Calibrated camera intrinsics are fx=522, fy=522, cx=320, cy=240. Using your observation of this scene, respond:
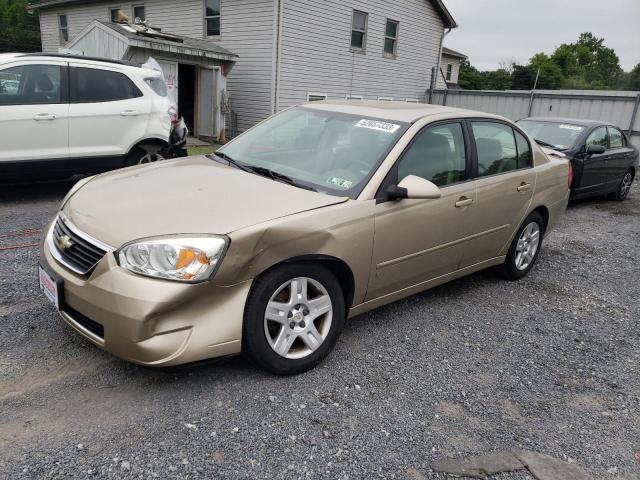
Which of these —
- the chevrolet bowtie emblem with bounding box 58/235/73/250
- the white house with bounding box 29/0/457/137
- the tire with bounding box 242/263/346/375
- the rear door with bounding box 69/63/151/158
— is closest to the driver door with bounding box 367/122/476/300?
the tire with bounding box 242/263/346/375

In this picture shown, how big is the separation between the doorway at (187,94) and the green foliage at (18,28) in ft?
66.2

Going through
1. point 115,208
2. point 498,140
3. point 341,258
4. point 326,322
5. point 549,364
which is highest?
point 498,140

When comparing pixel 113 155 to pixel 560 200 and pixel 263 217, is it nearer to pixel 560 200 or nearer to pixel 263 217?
pixel 263 217

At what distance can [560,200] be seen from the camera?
5.42 meters

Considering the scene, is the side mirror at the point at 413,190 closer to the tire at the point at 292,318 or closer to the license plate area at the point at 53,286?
the tire at the point at 292,318

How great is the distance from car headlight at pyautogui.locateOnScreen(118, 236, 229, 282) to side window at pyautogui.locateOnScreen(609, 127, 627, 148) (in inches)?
357

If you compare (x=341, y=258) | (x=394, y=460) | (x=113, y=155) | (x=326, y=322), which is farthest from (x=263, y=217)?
(x=113, y=155)

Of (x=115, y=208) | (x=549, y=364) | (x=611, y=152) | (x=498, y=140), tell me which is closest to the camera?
(x=115, y=208)

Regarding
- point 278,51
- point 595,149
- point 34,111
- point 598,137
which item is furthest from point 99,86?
point 278,51

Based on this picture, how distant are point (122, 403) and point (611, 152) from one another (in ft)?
30.4

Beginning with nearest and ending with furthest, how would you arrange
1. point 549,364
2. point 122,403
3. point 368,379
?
1. point 122,403
2. point 368,379
3. point 549,364

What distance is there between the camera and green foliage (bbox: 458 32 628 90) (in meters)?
49.6

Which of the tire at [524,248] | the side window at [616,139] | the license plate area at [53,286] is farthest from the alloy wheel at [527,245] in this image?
the side window at [616,139]

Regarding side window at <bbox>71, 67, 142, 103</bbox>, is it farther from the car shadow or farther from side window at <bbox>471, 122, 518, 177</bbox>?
side window at <bbox>471, 122, 518, 177</bbox>
